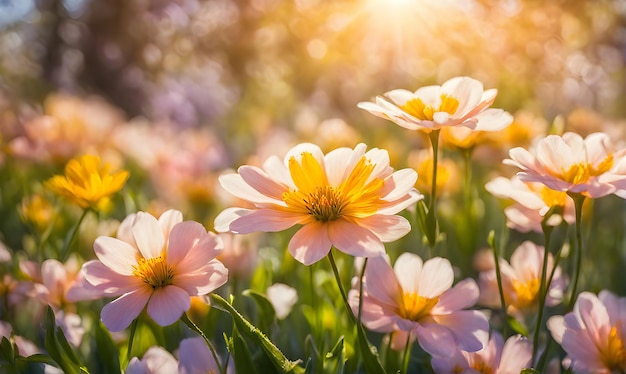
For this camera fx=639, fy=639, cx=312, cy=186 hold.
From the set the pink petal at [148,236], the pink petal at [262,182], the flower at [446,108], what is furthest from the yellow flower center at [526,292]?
the pink petal at [148,236]

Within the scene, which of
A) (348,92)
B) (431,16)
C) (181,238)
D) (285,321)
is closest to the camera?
(181,238)

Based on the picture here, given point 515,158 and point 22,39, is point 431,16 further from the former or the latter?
point 22,39

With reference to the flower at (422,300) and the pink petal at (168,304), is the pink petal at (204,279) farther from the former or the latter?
the flower at (422,300)

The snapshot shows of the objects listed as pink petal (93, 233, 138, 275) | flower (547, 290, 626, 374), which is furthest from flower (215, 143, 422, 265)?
flower (547, 290, 626, 374)

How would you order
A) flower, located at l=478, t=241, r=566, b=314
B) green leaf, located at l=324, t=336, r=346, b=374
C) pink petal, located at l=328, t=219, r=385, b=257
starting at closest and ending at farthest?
pink petal, located at l=328, t=219, r=385, b=257, green leaf, located at l=324, t=336, r=346, b=374, flower, located at l=478, t=241, r=566, b=314

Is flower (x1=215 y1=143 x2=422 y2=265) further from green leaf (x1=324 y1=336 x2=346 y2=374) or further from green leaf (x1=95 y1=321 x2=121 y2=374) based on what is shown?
green leaf (x1=95 y1=321 x2=121 y2=374)

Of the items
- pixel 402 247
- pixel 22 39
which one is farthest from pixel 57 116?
pixel 22 39
